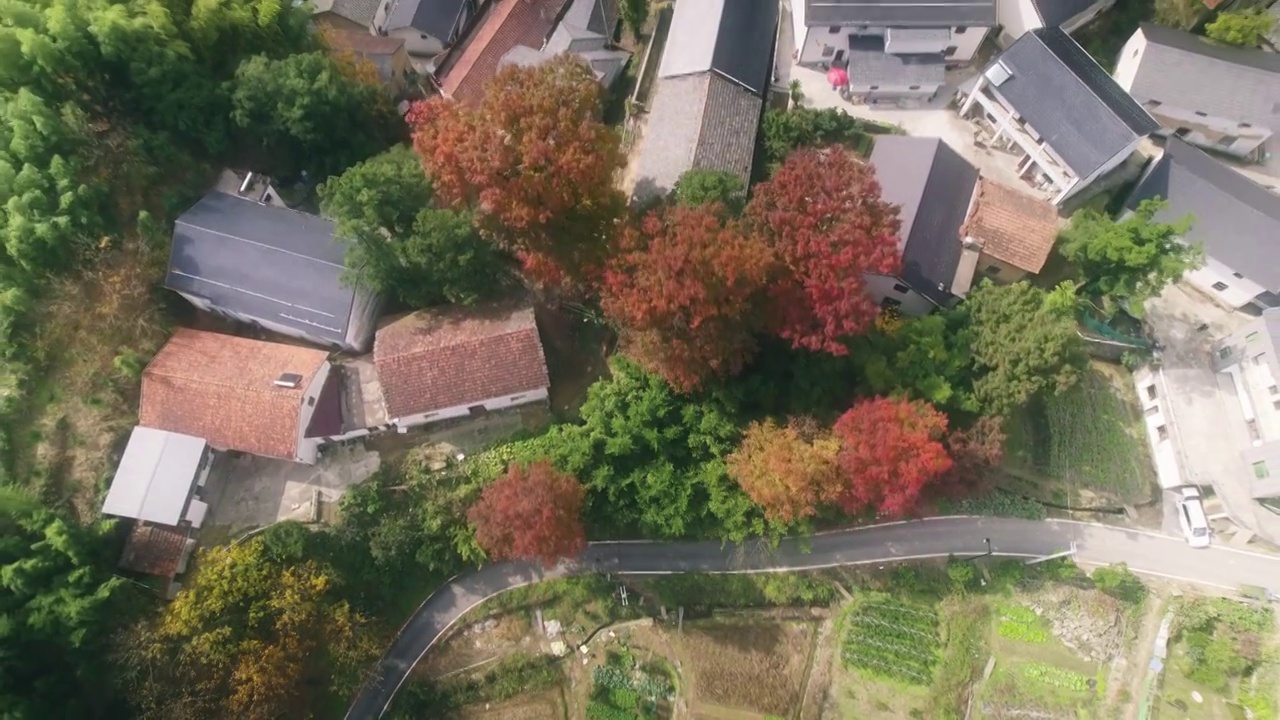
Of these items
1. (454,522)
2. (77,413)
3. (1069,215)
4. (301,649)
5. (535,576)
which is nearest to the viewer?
(301,649)

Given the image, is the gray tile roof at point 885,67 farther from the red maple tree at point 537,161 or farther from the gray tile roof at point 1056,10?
the red maple tree at point 537,161

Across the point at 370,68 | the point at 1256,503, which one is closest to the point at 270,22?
the point at 370,68

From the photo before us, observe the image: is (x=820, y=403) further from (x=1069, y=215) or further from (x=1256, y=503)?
(x=1256, y=503)

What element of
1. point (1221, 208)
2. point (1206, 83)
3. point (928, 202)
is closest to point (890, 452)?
point (928, 202)

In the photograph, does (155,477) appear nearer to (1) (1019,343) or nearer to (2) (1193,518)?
(1) (1019,343)

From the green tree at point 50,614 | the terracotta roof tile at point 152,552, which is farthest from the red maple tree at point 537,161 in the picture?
the green tree at point 50,614

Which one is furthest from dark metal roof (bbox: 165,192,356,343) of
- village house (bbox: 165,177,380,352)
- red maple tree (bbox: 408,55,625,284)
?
red maple tree (bbox: 408,55,625,284)
